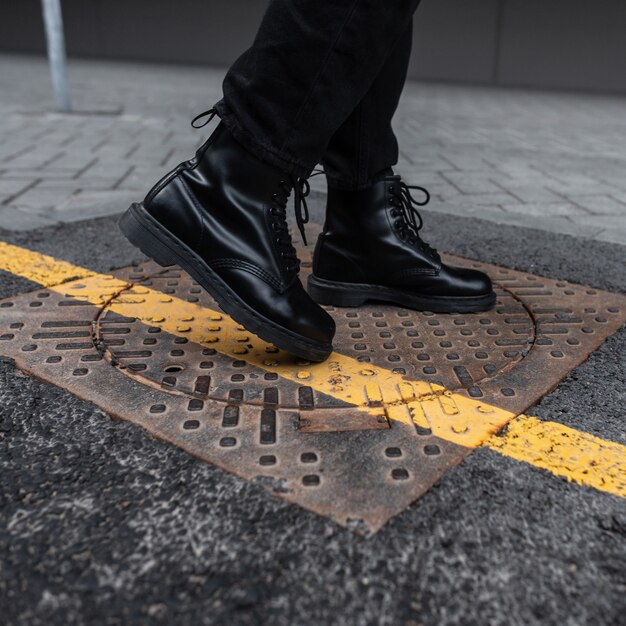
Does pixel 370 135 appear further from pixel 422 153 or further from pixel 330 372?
pixel 422 153

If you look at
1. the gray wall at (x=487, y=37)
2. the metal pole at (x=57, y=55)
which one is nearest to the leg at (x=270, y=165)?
the metal pole at (x=57, y=55)

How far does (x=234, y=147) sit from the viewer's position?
1431 millimetres

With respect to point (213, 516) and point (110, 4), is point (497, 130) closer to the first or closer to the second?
point (213, 516)

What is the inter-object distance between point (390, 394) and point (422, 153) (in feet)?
9.94

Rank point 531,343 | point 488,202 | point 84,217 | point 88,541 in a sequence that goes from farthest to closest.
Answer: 1. point 488,202
2. point 84,217
3. point 531,343
4. point 88,541

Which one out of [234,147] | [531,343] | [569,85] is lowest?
[569,85]

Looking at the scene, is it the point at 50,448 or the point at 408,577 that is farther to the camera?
the point at 50,448

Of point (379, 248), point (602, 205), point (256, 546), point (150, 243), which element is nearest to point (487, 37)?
point (602, 205)

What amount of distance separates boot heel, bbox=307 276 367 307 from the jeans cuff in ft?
1.45

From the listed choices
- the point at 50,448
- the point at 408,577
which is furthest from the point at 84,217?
the point at 408,577

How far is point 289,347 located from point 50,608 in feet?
2.28

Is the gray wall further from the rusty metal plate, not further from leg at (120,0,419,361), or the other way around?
leg at (120,0,419,361)

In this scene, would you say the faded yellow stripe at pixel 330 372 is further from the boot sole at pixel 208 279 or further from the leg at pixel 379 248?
the leg at pixel 379 248

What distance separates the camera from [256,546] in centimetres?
95
